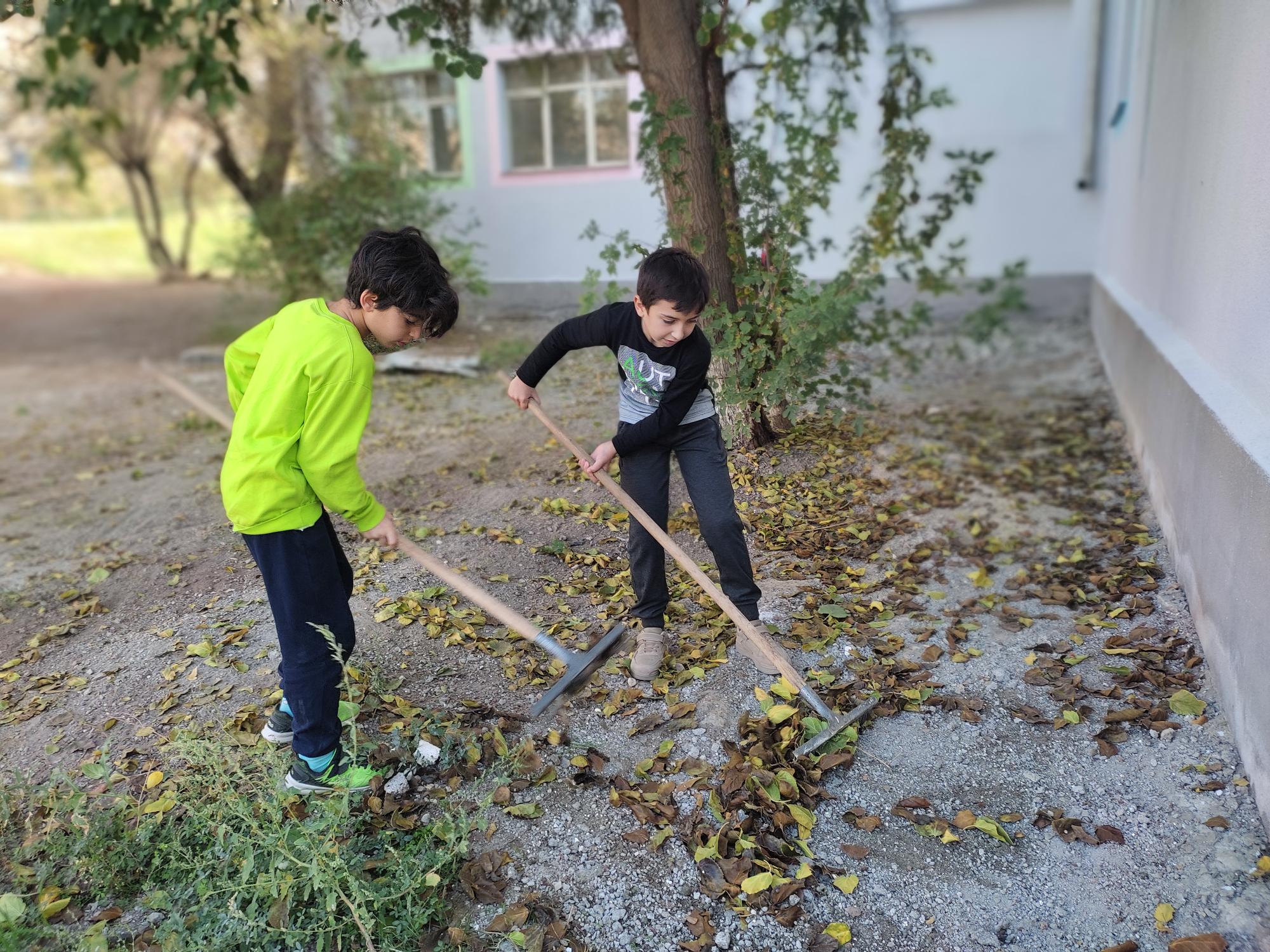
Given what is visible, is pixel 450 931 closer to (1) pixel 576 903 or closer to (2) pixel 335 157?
(1) pixel 576 903

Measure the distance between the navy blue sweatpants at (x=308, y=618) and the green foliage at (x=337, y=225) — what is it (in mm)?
7062

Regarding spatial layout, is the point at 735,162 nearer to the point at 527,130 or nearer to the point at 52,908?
the point at 52,908

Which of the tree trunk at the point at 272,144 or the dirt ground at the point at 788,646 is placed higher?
the tree trunk at the point at 272,144

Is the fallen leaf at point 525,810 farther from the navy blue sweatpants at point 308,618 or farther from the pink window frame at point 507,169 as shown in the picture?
the pink window frame at point 507,169

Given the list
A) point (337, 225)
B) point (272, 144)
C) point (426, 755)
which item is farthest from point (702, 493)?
point (272, 144)

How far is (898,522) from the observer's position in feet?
16.3

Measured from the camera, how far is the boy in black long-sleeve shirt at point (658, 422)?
3.14m

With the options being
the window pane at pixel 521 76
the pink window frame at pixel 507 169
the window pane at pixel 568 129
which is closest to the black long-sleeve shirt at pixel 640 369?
the pink window frame at pixel 507 169

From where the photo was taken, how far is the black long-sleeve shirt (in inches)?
128

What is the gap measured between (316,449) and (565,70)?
9.45 meters

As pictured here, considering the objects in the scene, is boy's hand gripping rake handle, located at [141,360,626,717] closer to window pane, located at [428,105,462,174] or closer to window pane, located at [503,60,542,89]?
window pane, located at [503,60,542,89]

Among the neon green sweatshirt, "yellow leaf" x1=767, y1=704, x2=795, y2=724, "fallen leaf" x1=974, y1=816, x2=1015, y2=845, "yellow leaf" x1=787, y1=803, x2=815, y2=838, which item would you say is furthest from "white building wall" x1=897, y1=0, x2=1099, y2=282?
the neon green sweatshirt

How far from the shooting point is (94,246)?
2820 centimetres

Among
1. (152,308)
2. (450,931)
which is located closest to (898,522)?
(450,931)
